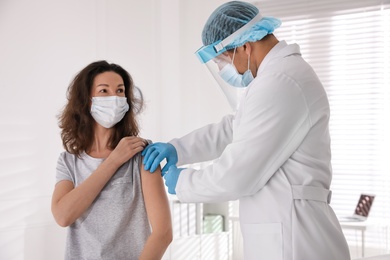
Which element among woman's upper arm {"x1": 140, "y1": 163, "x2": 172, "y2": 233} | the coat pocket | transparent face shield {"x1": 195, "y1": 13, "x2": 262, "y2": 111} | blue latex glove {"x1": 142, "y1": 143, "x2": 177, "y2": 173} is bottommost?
the coat pocket

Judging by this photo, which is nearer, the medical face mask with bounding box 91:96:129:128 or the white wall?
the medical face mask with bounding box 91:96:129:128

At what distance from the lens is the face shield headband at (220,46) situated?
1634 mm

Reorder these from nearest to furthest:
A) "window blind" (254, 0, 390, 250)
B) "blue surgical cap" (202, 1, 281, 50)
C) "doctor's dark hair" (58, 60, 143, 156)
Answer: "blue surgical cap" (202, 1, 281, 50) < "doctor's dark hair" (58, 60, 143, 156) < "window blind" (254, 0, 390, 250)

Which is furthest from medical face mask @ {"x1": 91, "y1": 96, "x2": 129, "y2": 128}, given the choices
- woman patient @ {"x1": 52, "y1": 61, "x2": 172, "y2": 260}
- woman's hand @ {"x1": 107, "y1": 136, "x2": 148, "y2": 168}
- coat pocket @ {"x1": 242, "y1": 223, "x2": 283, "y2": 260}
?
coat pocket @ {"x1": 242, "y1": 223, "x2": 283, "y2": 260}

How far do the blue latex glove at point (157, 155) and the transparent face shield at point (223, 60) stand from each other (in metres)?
0.27

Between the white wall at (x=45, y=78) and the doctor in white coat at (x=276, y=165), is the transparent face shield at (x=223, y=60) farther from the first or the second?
the white wall at (x=45, y=78)

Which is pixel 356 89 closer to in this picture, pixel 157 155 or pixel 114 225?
pixel 157 155

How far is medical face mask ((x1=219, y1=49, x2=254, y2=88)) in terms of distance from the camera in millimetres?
1711

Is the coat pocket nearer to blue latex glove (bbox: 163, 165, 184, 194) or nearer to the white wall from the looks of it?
blue latex glove (bbox: 163, 165, 184, 194)

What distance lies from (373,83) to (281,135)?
2.80 m

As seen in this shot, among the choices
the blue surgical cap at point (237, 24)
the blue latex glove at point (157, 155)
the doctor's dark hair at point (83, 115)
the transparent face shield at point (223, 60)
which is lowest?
the blue latex glove at point (157, 155)

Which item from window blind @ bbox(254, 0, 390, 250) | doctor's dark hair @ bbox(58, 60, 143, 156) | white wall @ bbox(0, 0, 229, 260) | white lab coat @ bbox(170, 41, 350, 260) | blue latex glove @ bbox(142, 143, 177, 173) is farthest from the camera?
window blind @ bbox(254, 0, 390, 250)

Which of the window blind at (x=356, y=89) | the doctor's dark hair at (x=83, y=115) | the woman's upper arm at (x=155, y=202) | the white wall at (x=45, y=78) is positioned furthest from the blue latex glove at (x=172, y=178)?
the window blind at (x=356, y=89)

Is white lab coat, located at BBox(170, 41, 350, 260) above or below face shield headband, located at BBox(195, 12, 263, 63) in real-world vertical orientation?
below
